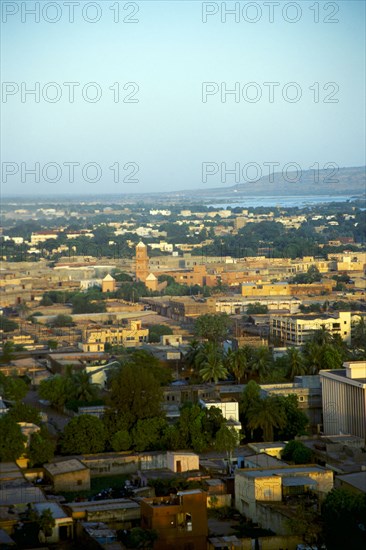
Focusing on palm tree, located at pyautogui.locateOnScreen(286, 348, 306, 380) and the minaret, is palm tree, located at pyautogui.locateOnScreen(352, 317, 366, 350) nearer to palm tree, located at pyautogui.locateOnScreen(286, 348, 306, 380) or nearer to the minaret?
palm tree, located at pyautogui.locateOnScreen(286, 348, 306, 380)

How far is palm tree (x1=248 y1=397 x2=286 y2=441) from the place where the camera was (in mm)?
16506

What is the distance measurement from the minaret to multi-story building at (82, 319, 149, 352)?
1445 centimetres

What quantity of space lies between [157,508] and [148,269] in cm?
3612

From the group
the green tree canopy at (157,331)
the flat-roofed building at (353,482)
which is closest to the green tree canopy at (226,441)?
the flat-roofed building at (353,482)

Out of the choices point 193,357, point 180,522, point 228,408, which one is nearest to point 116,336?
point 193,357

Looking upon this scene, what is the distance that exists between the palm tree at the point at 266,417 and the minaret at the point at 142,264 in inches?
1013

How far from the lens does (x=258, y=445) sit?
15.6m

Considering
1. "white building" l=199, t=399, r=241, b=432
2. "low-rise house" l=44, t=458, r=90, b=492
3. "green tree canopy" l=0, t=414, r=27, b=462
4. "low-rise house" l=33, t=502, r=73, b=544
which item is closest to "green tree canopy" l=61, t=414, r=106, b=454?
Answer: "green tree canopy" l=0, t=414, r=27, b=462

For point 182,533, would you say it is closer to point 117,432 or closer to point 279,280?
point 117,432

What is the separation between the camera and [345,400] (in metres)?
17.0

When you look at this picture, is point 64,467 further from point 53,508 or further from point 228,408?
point 228,408

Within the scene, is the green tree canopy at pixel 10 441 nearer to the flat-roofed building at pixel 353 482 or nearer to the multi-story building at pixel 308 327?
the flat-roofed building at pixel 353 482

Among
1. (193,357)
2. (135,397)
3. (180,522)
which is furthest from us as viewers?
(193,357)

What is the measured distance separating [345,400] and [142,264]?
105ft
